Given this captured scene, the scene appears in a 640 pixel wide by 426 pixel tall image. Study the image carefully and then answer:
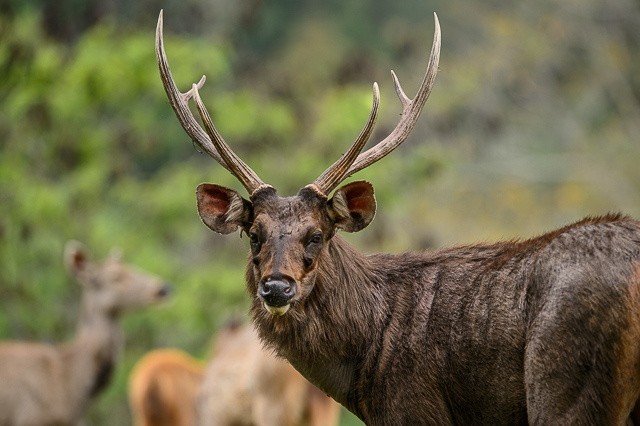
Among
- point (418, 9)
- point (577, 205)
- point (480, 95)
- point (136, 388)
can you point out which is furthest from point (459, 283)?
point (418, 9)

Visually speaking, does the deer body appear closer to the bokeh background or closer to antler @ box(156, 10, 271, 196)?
antler @ box(156, 10, 271, 196)

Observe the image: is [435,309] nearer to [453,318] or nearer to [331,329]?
[453,318]

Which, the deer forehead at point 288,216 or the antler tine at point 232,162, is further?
the antler tine at point 232,162

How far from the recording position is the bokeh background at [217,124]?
652 inches

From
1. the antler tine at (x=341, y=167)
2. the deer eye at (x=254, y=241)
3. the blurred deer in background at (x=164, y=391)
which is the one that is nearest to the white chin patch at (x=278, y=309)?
the deer eye at (x=254, y=241)

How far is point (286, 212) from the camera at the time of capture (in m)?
5.51

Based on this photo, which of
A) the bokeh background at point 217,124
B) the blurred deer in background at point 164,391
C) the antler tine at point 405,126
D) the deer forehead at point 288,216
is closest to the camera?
the deer forehead at point 288,216

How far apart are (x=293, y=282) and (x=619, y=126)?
2652cm

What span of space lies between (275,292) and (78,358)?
8967 millimetres

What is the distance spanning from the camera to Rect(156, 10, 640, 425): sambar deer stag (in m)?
4.35

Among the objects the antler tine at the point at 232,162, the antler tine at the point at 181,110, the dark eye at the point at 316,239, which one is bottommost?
the dark eye at the point at 316,239

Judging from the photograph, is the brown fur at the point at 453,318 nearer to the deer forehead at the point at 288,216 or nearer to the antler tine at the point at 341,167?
the deer forehead at the point at 288,216

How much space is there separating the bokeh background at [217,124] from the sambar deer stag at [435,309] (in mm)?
10531

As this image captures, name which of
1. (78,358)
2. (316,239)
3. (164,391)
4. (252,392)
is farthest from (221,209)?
(164,391)
